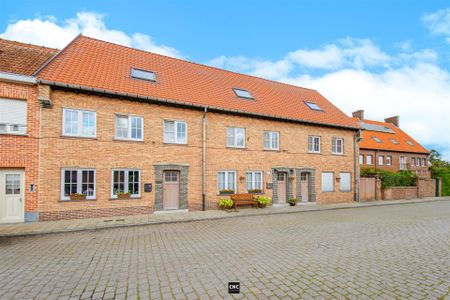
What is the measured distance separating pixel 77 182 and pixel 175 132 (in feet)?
17.1

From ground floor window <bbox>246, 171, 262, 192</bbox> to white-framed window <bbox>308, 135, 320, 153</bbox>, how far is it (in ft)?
15.6

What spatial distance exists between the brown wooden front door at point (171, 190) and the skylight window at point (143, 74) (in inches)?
221

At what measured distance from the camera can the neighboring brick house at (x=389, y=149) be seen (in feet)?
93.3

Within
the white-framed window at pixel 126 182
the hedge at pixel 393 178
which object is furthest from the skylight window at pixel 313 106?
the white-framed window at pixel 126 182

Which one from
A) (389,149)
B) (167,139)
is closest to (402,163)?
(389,149)

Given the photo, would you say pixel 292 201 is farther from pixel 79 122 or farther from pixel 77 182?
pixel 79 122

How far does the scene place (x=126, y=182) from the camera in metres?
11.9

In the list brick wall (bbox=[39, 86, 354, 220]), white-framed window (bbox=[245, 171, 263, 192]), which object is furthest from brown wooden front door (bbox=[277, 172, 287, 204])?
white-framed window (bbox=[245, 171, 263, 192])

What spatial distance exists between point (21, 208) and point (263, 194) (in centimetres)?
1226

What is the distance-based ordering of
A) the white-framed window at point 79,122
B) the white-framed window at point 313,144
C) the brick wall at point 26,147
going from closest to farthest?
1. the brick wall at point 26,147
2. the white-framed window at point 79,122
3. the white-framed window at point 313,144

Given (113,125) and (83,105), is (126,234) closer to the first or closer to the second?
(113,125)

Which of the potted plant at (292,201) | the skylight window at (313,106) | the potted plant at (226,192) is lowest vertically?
the potted plant at (292,201)

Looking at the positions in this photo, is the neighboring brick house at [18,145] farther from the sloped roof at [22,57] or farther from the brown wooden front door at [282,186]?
the brown wooden front door at [282,186]

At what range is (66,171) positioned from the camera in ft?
35.6
